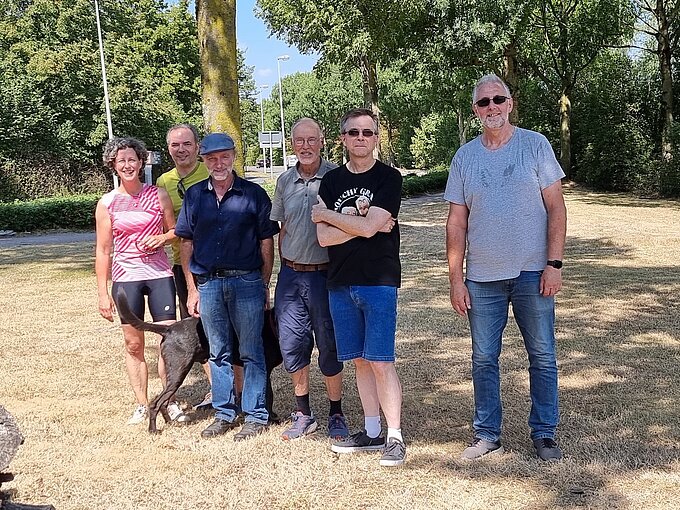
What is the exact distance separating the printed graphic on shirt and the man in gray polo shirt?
37cm

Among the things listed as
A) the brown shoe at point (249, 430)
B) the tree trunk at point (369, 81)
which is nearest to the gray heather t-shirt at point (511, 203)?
the brown shoe at point (249, 430)

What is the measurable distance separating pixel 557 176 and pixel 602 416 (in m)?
1.81

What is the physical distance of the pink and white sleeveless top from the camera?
4.64m

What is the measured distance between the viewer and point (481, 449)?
400 cm

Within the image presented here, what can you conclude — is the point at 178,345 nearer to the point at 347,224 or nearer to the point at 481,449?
the point at 347,224

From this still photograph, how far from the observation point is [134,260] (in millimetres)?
4676

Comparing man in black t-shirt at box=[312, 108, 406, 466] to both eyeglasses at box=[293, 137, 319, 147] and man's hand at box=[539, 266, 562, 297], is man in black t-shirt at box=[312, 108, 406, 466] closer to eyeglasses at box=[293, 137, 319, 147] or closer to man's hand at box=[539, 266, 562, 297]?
eyeglasses at box=[293, 137, 319, 147]

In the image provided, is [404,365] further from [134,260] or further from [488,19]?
[488,19]

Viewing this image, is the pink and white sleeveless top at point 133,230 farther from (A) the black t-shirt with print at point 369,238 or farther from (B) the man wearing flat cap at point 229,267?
(A) the black t-shirt with print at point 369,238

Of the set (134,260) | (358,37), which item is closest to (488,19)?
(358,37)

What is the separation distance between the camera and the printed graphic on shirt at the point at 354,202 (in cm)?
380

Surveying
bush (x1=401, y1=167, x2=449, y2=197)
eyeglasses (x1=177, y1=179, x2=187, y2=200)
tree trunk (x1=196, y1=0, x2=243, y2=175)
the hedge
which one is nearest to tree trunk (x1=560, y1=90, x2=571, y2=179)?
bush (x1=401, y1=167, x2=449, y2=197)

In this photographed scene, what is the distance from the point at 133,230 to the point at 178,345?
0.80 meters

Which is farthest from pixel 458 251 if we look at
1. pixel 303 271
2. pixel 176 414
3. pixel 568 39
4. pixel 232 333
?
pixel 568 39
